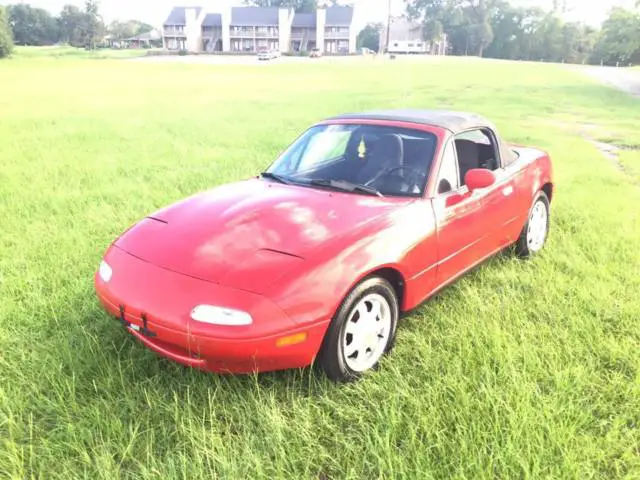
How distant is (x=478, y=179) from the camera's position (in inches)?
140

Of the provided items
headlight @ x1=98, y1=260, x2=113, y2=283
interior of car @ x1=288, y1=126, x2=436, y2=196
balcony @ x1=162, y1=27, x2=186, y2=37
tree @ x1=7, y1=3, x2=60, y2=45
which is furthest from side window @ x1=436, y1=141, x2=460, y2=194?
tree @ x1=7, y1=3, x2=60, y2=45

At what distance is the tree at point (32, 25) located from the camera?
85.8m

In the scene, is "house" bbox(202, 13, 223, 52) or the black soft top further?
"house" bbox(202, 13, 223, 52)

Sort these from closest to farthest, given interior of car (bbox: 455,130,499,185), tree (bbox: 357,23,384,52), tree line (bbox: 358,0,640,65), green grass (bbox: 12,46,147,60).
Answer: interior of car (bbox: 455,130,499,185) < green grass (bbox: 12,46,147,60) < tree line (bbox: 358,0,640,65) < tree (bbox: 357,23,384,52)

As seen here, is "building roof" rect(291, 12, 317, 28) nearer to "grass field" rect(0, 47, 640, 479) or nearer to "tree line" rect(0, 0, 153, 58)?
"tree line" rect(0, 0, 153, 58)

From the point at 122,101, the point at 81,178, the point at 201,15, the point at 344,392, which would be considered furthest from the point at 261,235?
the point at 201,15

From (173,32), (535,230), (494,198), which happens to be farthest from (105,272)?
(173,32)

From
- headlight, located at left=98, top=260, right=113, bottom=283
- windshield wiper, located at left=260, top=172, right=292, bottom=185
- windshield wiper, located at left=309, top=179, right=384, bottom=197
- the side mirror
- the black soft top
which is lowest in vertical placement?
headlight, located at left=98, top=260, right=113, bottom=283

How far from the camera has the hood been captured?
8.86 feet

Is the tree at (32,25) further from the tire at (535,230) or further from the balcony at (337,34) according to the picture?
the tire at (535,230)

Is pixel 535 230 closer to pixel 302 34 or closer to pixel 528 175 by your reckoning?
pixel 528 175

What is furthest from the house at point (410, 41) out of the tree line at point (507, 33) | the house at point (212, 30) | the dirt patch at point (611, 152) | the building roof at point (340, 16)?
the dirt patch at point (611, 152)

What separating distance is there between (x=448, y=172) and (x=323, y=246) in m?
→ 1.36

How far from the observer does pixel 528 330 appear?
3.31 metres
